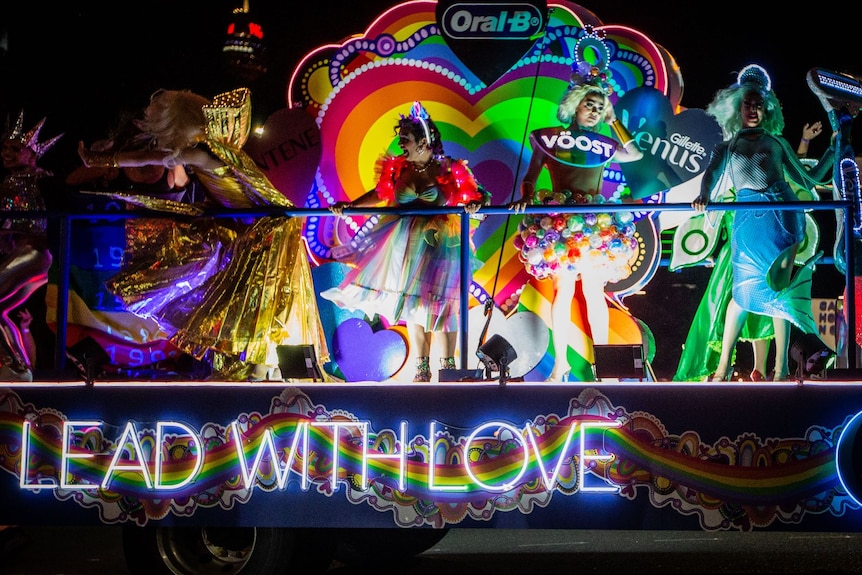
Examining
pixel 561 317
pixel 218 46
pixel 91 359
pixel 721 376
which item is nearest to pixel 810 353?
pixel 721 376

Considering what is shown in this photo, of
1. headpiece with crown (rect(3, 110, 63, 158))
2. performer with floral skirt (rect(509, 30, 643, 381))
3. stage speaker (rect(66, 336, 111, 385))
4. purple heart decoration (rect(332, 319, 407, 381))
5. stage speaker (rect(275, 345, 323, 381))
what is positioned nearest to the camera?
stage speaker (rect(66, 336, 111, 385))

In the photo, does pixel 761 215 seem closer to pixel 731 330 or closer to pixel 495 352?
pixel 731 330

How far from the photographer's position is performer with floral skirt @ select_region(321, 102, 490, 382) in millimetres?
6730

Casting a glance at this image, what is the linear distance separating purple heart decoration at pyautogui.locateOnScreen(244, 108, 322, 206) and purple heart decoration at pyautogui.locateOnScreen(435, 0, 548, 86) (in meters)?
1.19

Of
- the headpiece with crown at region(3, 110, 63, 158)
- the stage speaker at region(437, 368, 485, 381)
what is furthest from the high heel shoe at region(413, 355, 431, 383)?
the headpiece with crown at region(3, 110, 63, 158)

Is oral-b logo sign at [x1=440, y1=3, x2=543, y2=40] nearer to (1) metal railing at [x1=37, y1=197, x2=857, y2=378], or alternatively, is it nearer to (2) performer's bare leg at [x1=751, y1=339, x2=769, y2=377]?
(1) metal railing at [x1=37, y1=197, x2=857, y2=378]

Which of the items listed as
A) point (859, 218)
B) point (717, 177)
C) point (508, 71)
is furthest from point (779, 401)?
point (508, 71)

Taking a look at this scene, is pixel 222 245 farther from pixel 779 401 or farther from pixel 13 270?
pixel 779 401

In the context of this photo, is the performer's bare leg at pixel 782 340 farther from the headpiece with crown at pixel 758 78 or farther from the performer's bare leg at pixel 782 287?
the headpiece with crown at pixel 758 78

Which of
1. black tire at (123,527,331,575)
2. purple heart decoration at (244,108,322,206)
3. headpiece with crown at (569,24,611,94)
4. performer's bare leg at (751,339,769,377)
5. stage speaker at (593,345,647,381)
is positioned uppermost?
headpiece with crown at (569,24,611,94)

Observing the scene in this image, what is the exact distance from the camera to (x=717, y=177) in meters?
7.01

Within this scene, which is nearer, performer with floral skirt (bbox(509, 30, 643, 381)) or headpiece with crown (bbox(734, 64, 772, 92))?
headpiece with crown (bbox(734, 64, 772, 92))

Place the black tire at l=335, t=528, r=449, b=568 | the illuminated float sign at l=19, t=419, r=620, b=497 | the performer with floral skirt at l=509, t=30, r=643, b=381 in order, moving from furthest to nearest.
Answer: the performer with floral skirt at l=509, t=30, r=643, b=381
the black tire at l=335, t=528, r=449, b=568
the illuminated float sign at l=19, t=419, r=620, b=497

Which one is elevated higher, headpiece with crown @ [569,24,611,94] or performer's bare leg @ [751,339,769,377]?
headpiece with crown @ [569,24,611,94]
